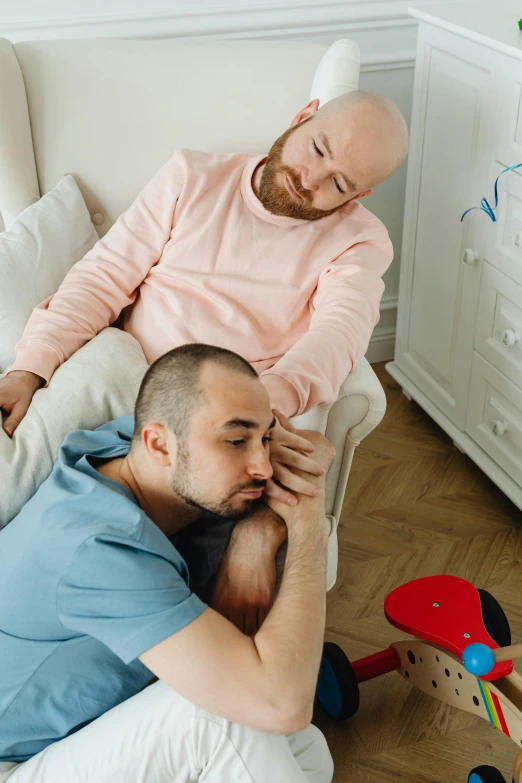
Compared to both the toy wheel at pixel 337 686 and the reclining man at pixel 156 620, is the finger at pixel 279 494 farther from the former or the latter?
the toy wheel at pixel 337 686

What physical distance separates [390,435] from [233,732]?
4.86 ft

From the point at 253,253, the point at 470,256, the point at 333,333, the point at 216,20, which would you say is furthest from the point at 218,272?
the point at 216,20

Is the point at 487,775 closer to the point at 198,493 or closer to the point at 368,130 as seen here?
the point at 198,493

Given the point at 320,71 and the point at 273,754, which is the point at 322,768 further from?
the point at 320,71

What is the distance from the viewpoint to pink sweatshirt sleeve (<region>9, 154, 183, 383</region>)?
152 cm

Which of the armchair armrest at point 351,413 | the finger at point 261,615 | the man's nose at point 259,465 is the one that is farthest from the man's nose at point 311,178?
the finger at point 261,615

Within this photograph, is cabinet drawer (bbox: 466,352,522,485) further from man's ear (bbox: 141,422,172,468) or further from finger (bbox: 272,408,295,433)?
man's ear (bbox: 141,422,172,468)

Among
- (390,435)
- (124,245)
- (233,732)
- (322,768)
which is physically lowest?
(390,435)

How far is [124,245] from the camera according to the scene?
5.38ft

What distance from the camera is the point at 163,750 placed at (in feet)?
3.19

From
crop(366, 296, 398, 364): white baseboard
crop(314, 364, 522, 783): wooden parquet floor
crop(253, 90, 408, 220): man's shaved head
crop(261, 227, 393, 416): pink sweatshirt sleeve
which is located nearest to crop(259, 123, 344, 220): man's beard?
crop(253, 90, 408, 220): man's shaved head

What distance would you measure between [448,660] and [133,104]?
127cm

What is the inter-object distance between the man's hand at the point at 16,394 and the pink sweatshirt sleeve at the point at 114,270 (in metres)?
0.09

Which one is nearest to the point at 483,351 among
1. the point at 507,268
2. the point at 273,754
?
the point at 507,268
